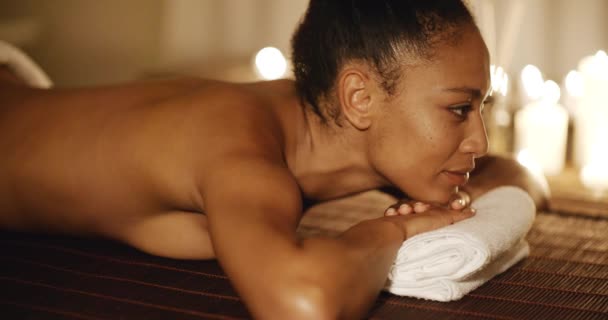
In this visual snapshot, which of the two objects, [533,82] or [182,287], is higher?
[533,82]

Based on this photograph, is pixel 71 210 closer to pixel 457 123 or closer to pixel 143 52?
pixel 457 123

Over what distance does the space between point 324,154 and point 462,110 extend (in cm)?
29

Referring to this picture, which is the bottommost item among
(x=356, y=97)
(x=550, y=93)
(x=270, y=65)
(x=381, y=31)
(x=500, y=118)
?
(x=500, y=118)

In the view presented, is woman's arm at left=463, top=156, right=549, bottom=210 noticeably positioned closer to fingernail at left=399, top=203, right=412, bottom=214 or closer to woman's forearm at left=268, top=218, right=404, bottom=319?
fingernail at left=399, top=203, right=412, bottom=214

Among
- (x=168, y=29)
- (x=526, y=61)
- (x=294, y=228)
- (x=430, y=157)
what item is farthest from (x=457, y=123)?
(x=168, y=29)

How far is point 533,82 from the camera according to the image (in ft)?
7.98

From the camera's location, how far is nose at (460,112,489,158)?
4.15 feet

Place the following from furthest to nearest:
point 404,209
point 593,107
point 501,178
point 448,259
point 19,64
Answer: point 593,107, point 19,64, point 501,178, point 404,209, point 448,259

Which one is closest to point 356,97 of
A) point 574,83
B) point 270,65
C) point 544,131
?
point 544,131

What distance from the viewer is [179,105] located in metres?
1.28

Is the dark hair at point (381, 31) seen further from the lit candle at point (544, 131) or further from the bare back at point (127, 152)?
the lit candle at point (544, 131)

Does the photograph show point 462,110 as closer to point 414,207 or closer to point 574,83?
point 414,207

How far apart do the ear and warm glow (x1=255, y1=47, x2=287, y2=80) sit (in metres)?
1.47

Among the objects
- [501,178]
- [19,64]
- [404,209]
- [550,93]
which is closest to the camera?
[404,209]
